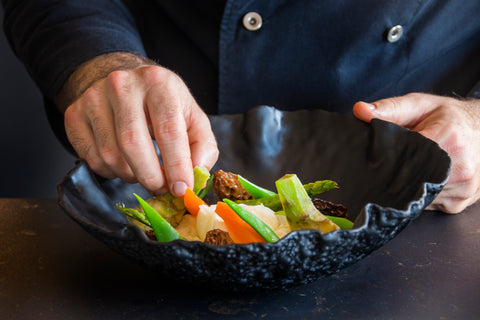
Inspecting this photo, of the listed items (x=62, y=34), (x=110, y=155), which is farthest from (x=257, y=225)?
(x=62, y=34)

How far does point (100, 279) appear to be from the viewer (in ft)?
2.93

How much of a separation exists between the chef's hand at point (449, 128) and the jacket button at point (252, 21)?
1.52 feet

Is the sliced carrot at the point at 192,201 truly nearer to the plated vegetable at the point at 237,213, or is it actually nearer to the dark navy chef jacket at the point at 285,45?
the plated vegetable at the point at 237,213

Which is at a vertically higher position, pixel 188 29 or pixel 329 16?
pixel 329 16

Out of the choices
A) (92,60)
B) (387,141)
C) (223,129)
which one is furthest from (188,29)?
(387,141)

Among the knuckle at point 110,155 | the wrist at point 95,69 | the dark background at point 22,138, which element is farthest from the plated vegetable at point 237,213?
the dark background at point 22,138

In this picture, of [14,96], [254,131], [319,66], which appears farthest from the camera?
[14,96]

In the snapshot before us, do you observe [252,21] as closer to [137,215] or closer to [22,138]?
[137,215]

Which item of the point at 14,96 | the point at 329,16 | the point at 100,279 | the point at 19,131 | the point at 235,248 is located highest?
the point at 329,16

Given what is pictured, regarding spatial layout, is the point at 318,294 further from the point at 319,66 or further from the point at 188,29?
the point at 188,29

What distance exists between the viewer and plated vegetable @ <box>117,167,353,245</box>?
0.78 m

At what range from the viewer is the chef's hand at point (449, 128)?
3.59 ft

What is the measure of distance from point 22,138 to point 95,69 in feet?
4.14

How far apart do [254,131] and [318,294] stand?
50 cm
